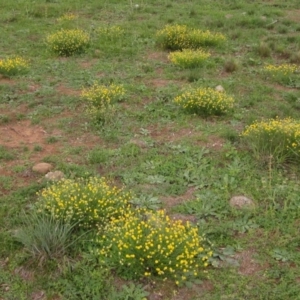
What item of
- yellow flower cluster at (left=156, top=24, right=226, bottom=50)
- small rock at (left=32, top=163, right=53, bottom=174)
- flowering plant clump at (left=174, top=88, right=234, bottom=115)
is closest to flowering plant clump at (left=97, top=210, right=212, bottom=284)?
small rock at (left=32, top=163, right=53, bottom=174)

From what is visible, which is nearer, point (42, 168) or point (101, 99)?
point (42, 168)

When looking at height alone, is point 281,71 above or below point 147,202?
above

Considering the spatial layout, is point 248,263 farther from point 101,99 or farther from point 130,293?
point 101,99

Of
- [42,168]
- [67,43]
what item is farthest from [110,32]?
[42,168]

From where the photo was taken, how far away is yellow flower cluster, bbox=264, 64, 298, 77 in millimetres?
8930

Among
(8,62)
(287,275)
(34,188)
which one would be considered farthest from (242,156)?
(8,62)

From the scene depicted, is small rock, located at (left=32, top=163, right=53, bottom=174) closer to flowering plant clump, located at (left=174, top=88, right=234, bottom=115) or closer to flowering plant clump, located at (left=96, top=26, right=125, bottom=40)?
flowering plant clump, located at (left=174, top=88, right=234, bottom=115)

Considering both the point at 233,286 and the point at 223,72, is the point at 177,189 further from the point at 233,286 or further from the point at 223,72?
the point at 223,72

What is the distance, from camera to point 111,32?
36.6 feet

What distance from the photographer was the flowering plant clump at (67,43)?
10.1 m

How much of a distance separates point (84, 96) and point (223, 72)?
283 centimetres

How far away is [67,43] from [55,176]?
194 inches

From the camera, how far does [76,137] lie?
6938mm

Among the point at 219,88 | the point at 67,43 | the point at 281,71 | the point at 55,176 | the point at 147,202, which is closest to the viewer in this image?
the point at 147,202
